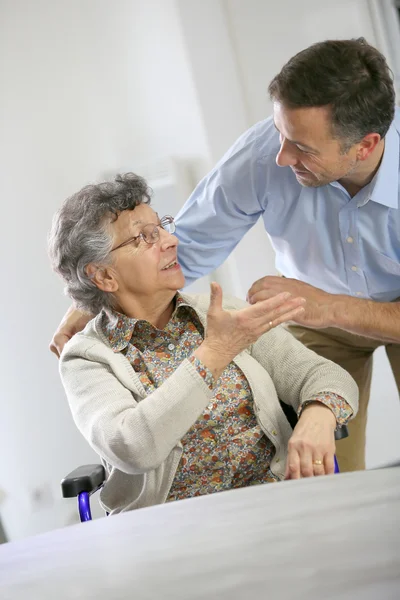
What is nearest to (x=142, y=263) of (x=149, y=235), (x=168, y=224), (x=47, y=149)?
(x=149, y=235)

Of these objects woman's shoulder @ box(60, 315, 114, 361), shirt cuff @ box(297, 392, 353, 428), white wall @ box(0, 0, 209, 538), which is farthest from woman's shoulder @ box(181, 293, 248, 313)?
white wall @ box(0, 0, 209, 538)

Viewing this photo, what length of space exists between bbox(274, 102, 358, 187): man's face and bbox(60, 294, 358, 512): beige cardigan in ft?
1.27

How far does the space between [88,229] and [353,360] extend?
0.99 m

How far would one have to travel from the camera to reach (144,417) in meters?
1.50

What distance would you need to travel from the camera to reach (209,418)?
66.5 inches

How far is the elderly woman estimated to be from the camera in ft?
4.90

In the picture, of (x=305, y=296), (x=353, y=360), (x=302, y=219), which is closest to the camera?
(x=305, y=296)

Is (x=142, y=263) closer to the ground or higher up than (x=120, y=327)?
higher up

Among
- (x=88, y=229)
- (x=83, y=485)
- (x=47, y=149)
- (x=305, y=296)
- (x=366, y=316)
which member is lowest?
(x=83, y=485)

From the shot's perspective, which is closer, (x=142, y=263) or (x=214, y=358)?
(x=214, y=358)

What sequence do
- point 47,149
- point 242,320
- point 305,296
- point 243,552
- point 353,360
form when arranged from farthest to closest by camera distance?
1. point 47,149
2. point 353,360
3. point 305,296
4. point 242,320
5. point 243,552

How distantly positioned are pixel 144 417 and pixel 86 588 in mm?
947

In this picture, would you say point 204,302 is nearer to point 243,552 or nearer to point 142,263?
point 142,263

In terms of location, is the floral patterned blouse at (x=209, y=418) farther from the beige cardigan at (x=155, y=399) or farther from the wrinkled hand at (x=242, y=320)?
the wrinkled hand at (x=242, y=320)
